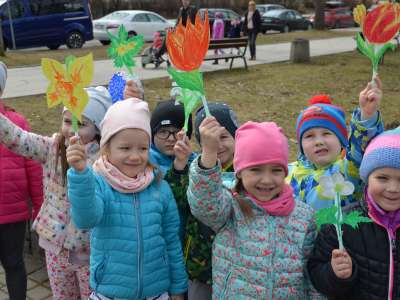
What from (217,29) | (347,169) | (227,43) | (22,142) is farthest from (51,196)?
(217,29)

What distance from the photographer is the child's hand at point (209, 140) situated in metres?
1.95

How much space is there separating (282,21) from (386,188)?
26.7 m

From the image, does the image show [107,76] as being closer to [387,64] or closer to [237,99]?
[237,99]

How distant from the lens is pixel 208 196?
204 centimetres

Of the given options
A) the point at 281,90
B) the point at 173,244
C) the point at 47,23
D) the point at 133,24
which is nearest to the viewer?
the point at 173,244

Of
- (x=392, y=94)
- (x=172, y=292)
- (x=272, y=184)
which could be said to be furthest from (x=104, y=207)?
(x=392, y=94)

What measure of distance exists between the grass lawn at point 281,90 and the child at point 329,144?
378 cm

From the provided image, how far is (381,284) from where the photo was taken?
2014 millimetres

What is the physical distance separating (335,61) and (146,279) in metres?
12.9

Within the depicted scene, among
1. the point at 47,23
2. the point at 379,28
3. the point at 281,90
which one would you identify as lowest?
the point at 281,90

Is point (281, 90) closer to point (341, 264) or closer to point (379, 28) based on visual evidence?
point (379, 28)

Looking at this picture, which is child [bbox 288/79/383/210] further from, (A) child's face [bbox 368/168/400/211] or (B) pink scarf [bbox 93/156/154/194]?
(B) pink scarf [bbox 93/156/154/194]

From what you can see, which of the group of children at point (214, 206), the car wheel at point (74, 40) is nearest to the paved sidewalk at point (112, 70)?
the car wheel at point (74, 40)

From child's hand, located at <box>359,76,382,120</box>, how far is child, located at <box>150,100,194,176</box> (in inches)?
37.6
